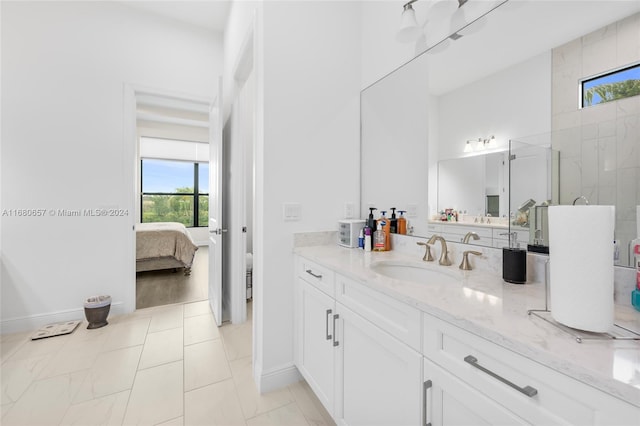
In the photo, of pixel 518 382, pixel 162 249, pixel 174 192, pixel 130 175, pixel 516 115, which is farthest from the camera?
pixel 174 192

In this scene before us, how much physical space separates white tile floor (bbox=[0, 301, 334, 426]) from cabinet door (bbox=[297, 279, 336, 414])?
0.20 m

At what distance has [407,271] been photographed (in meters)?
1.39

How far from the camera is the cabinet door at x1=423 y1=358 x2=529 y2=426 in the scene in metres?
0.62

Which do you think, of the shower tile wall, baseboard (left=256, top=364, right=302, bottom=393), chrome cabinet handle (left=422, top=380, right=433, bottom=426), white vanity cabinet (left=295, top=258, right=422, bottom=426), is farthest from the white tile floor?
the shower tile wall

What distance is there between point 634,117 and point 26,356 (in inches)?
140

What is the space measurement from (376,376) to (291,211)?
1.00 metres

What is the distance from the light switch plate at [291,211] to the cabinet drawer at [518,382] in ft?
3.50

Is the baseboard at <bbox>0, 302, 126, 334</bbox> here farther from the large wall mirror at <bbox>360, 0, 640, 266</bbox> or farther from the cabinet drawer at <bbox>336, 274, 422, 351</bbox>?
the large wall mirror at <bbox>360, 0, 640, 266</bbox>

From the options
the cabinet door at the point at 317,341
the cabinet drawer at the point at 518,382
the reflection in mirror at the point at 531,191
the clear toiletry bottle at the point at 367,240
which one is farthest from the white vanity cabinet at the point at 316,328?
the reflection in mirror at the point at 531,191

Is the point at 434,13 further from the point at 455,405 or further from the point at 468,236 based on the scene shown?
the point at 455,405

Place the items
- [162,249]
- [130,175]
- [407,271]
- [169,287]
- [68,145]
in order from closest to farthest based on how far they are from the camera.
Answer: [407,271] → [68,145] → [130,175] → [169,287] → [162,249]

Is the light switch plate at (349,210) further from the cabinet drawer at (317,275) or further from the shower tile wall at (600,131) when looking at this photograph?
the shower tile wall at (600,131)

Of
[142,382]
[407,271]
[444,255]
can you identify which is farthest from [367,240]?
[142,382]

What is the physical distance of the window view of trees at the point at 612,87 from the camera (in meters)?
0.81
